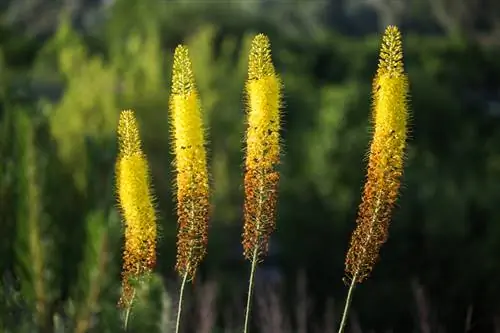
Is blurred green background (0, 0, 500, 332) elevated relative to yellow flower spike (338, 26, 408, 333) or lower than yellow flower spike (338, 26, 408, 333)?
elevated

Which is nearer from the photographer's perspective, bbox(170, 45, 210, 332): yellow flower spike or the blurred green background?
bbox(170, 45, 210, 332): yellow flower spike

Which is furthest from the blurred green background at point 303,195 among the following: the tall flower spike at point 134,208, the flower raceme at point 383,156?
the flower raceme at point 383,156

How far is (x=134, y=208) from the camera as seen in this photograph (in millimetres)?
1190

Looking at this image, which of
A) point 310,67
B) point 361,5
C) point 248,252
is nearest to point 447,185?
point 248,252

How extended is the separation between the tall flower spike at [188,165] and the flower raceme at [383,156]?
208 mm

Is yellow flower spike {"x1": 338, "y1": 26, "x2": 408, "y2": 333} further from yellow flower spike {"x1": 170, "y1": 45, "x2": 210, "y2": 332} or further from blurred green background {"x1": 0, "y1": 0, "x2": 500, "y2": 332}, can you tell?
blurred green background {"x1": 0, "y1": 0, "x2": 500, "y2": 332}

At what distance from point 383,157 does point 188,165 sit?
0.25m

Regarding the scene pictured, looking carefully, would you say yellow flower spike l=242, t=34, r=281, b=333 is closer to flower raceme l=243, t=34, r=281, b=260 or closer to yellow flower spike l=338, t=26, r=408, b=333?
flower raceme l=243, t=34, r=281, b=260

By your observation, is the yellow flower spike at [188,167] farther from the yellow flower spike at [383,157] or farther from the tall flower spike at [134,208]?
the yellow flower spike at [383,157]

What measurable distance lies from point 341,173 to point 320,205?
3.19 ft

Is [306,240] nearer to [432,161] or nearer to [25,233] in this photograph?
[432,161]

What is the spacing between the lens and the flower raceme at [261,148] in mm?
1191

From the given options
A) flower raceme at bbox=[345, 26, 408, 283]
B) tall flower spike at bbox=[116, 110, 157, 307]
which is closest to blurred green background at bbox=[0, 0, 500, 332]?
tall flower spike at bbox=[116, 110, 157, 307]

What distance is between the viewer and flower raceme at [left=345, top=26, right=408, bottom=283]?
116cm
